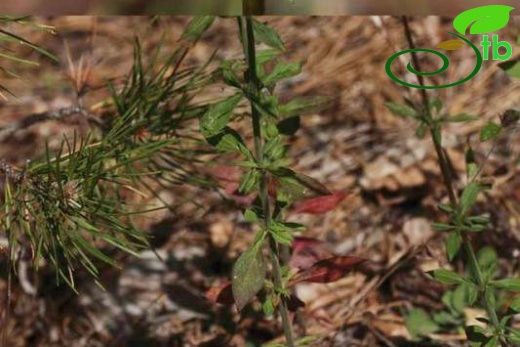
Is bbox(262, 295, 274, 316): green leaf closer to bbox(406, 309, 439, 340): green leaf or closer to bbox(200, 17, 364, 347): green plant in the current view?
bbox(200, 17, 364, 347): green plant

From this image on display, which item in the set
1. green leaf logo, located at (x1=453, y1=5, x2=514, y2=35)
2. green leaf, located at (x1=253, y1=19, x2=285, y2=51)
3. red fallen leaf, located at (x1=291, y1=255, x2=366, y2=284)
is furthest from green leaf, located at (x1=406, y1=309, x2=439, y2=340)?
green leaf, located at (x1=253, y1=19, x2=285, y2=51)

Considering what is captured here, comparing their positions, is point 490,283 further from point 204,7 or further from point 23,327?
point 23,327

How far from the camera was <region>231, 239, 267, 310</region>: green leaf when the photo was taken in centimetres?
127

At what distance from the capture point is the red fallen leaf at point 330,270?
4.78 ft

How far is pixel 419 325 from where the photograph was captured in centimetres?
173

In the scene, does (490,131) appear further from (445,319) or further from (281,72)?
(445,319)

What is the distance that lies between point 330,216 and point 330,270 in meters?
0.58

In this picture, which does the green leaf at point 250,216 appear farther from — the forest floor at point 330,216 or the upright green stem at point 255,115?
the forest floor at point 330,216

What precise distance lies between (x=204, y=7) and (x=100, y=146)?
25 cm

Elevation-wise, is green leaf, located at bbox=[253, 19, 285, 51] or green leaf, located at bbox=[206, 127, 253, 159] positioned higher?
green leaf, located at bbox=[253, 19, 285, 51]

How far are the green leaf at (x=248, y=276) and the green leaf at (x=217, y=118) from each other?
168 millimetres

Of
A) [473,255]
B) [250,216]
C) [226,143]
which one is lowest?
[473,255]

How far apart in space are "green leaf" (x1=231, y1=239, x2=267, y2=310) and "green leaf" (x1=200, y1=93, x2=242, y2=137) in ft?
0.55

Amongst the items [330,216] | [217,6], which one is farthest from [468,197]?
[330,216]
